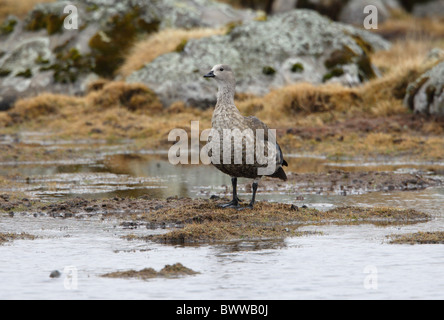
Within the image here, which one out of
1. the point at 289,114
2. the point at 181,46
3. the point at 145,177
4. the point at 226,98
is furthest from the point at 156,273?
the point at 181,46

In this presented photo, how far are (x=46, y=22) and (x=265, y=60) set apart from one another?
10381 millimetres

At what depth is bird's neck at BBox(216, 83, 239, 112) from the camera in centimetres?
1114

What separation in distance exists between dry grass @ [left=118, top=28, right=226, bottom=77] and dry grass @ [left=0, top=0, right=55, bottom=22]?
9.92m

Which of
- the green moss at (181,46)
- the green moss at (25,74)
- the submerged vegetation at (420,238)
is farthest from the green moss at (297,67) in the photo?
the submerged vegetation at (420,238)

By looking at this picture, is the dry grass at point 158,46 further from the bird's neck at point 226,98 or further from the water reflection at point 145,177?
the bird's neck at point 226,98

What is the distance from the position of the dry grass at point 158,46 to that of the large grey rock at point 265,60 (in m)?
0.56

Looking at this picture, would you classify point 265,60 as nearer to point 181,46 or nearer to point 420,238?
point 181,46

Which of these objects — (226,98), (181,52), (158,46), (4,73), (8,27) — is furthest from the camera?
(8,27)

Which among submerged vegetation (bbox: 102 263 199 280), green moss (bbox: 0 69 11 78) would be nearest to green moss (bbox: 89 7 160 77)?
green moss (bbox: 0 69 11 78)

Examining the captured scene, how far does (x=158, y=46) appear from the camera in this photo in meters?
30.2

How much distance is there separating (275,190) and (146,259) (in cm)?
610

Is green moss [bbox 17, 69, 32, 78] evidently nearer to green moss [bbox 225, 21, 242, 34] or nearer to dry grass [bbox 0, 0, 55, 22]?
green moss [bbox 225, 21, 242, 34]

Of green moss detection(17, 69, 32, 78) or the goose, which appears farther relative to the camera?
green moss detection(17, 69, 32, 78)
